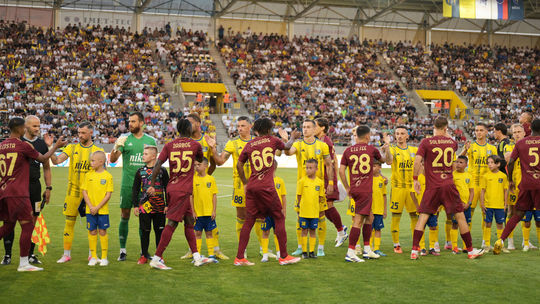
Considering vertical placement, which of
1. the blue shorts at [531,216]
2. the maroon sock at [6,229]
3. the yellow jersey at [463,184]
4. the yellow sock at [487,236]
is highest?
the yellow jersey at [463,184]

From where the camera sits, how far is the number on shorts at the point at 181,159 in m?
8.18

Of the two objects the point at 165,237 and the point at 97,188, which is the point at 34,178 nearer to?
the point at 97,188

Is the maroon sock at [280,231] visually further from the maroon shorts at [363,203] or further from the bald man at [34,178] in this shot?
the bald man at [34,178]

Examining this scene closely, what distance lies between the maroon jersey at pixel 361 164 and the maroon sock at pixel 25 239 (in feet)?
15.2

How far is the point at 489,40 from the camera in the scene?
2213 inches

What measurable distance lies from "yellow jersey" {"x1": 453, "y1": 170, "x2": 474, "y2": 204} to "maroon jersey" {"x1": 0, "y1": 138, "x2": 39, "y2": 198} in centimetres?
690

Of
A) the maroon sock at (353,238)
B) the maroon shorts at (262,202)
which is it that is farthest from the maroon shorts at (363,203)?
the maroon shorts at (262,202)

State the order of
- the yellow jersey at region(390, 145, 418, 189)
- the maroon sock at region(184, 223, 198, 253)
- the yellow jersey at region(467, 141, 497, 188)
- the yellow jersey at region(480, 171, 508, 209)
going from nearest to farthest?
the maroon sock at region(184, 223, 198, 253) → the yellow jersey at region(390, 145, 418, 189) → the yellow jersey at region(480, 171, 508, 209) → the yellow jersey at region(467, 141, 497, 188)

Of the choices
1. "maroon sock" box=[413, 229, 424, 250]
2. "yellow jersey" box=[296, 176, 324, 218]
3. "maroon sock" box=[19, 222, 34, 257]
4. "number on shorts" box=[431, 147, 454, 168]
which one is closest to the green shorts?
"maroon sock" box=[19, 222, 34, 257]

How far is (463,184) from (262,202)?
3922mm

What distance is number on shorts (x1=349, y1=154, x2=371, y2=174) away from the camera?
29.2ft

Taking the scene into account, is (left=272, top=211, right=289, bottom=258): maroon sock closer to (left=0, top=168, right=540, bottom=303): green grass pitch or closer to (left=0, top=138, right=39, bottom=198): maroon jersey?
(left=0, top=168, right=540, bottom=303): green grass pitch

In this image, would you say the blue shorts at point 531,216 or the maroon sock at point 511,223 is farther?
the blue shorts at point 531,216

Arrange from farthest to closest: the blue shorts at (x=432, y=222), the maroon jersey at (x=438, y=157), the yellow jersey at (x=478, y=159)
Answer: the yellow jersey at (x=478, y=159)
the blue shorts at (x=432, y=222)
the maroon jersey at (x=438, y=157)
